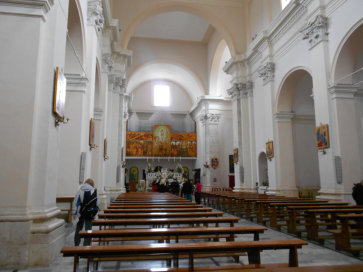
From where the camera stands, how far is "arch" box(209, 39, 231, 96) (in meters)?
21.0

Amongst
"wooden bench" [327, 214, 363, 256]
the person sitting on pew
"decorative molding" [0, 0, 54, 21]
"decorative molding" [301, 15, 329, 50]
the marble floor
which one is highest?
"decorative molding" [301, 15, 329, 50]

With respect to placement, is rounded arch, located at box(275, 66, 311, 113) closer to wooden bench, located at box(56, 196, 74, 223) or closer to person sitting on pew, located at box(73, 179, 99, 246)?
wooden bench, located at box(56, 196, 74, 223)

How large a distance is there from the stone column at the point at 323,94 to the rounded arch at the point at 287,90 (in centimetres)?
211

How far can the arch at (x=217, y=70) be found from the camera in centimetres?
2103

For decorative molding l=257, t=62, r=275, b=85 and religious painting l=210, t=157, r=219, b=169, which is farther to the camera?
religious painting l=210, t=157, r=219, b=169

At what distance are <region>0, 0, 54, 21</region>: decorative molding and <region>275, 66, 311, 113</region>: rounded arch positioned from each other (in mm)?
9805

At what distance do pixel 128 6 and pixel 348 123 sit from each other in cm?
1189

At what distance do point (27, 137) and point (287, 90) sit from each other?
35.8ft

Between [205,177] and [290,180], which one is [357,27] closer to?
[290,180]

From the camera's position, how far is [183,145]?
2611cm

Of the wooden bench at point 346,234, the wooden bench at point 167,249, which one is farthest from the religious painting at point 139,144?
the wooden bench at point 167,249

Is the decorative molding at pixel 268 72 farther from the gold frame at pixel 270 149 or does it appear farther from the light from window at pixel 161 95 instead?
the light from window at pixel 161 95

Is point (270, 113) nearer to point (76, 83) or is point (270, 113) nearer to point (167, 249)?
point (76, 83)

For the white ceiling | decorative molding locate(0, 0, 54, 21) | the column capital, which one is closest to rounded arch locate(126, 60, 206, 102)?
the white ceiling
